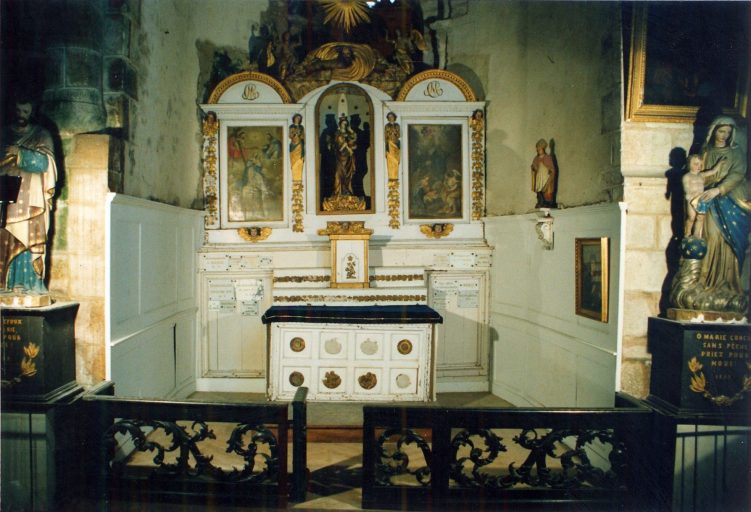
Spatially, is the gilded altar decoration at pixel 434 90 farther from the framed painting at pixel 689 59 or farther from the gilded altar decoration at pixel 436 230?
the framed painting at pixel 689 59

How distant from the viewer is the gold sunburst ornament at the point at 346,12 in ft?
19.9

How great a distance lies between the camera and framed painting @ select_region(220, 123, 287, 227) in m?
6.25

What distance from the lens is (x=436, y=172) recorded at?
248 inches

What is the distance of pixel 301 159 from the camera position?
244 inches

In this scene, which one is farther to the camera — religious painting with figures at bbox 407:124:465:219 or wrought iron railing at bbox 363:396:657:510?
religious painting with figures at bbox 407:124:465:219

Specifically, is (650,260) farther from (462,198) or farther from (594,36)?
(462,198)

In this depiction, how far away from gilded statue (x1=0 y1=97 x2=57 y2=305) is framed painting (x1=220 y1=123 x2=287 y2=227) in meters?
2.73

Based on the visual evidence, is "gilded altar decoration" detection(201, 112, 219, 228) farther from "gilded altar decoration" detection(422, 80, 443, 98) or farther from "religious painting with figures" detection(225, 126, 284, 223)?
"gilded altar decoration" detection(422, 80, 443, 98)

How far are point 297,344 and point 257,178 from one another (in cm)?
249

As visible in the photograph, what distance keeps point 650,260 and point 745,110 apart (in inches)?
51.5

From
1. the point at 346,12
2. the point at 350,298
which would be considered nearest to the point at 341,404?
the point at 350,298

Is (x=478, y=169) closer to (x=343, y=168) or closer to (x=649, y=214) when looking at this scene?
(x=343, y=168)

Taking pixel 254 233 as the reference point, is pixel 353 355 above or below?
below

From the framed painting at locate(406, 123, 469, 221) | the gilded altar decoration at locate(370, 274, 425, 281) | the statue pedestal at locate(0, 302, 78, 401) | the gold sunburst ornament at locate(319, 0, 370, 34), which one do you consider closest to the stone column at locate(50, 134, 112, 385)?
the statue pedestal at locate(0, 302, 78, 401)
